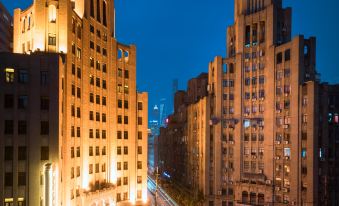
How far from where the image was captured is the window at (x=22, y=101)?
Result: 46.4 m

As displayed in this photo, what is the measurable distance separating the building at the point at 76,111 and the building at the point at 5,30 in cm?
4908

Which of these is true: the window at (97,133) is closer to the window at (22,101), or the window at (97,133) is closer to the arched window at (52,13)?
the window at (22,101)

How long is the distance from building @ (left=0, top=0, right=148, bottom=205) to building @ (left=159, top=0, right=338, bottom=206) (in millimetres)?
25771

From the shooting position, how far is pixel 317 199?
72688 millimetres

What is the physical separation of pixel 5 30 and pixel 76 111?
65136 mm

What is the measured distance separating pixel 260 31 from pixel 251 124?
2341cm

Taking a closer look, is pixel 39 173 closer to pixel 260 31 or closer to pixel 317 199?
pixel 317 199

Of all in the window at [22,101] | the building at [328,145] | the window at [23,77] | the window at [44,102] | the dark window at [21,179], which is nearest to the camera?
the dark window at [21,179]

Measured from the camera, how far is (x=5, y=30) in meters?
106

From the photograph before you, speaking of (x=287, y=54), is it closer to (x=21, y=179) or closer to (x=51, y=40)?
(x=51, y=40)

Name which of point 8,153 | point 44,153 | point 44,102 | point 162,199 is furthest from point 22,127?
point 162,199

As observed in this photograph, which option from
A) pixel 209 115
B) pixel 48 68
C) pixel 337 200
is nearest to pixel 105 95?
pixel 48 68

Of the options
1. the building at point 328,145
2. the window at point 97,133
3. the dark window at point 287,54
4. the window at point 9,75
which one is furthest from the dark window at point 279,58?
the window at point 9,75

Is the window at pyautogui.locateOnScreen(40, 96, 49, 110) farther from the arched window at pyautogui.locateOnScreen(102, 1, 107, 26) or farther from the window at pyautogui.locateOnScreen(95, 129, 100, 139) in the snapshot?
the arched window at pyautogui.locateOnScreen(102, 1, 107, 26)
